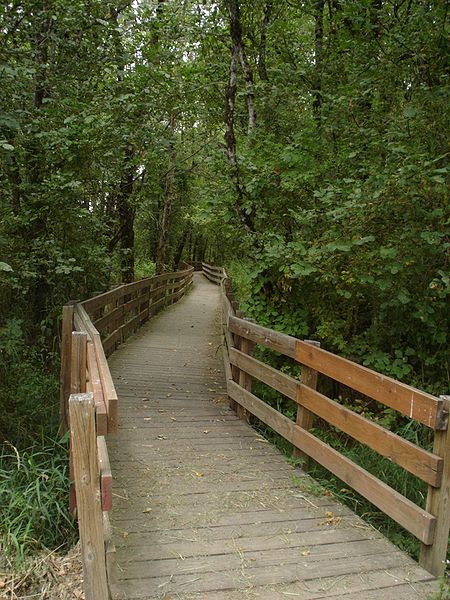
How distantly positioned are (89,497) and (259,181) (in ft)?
17.2

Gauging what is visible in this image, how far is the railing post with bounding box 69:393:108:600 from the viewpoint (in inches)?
98.5

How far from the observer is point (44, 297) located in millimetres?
8516

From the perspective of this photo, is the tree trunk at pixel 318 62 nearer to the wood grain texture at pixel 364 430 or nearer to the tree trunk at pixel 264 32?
the tree trunk at pixel 264 32

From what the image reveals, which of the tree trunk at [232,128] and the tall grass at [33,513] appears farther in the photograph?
the tree trunk at [232,128]

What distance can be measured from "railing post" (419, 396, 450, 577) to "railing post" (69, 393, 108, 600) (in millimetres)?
1851

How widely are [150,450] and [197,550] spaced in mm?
1755

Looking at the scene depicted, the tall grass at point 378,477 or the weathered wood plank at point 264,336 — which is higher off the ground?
the weathered wood plank at point 264,336

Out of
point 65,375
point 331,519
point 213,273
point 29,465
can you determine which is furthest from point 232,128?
point 213,273

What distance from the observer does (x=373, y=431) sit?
11.5ft

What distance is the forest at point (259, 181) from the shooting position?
17.1ft

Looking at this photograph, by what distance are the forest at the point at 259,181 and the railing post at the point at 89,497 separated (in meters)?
1.15

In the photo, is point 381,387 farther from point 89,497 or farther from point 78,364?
point 78,364

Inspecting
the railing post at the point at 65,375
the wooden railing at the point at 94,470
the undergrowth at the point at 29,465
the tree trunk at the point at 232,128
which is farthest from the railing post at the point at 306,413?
the tree trunk at the point at 232,128

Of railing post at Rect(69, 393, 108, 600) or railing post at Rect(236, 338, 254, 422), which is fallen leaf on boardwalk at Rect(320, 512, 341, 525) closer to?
railing post at Rect(69, 393, 108, 600)
